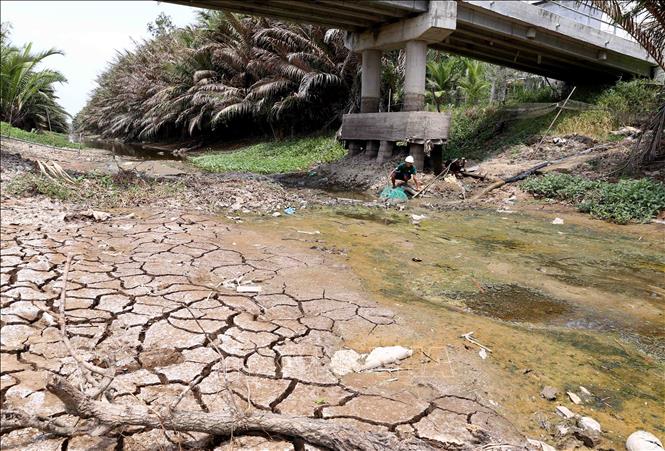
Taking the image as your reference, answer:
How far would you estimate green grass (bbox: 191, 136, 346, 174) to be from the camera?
12614 millimetres

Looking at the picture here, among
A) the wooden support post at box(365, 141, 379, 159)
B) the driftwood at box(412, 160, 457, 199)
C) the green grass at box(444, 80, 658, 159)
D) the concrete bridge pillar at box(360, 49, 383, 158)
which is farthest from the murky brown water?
the green grass at box(444, 80, 658, 159)

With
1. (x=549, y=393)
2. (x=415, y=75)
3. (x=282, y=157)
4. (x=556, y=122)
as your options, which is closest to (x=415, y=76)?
(x=415, y=75)

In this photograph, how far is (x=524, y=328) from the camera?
2.98m

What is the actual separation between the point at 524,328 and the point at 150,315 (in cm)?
235

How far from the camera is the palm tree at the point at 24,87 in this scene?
14.6 m

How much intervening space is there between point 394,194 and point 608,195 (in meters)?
3.50

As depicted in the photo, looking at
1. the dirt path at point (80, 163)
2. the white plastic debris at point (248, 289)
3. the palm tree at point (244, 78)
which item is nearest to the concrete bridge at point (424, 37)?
the palm tree at point (244, 78)

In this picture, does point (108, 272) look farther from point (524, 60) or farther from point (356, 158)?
point (524, 60)

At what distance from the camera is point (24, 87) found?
16.1 meters

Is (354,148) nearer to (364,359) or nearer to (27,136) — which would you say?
(364,359)

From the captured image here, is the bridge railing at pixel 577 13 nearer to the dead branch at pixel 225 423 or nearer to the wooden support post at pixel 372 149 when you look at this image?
the wooden support post at pixel 372 149

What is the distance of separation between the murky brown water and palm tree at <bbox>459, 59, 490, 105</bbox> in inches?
441

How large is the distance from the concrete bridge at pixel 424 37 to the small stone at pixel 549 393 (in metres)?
7.92

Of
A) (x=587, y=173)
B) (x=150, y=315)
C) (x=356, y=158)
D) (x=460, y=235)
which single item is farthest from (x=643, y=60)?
(x=150, y=315)
